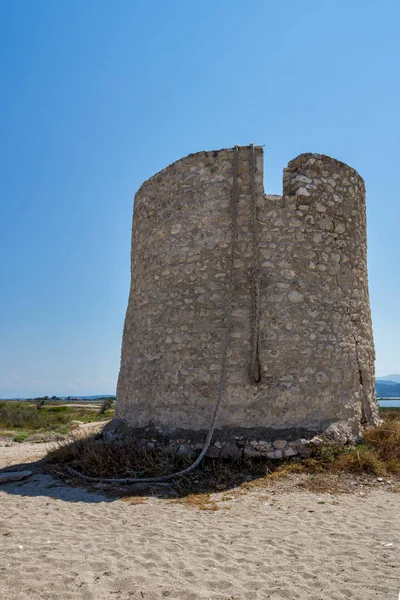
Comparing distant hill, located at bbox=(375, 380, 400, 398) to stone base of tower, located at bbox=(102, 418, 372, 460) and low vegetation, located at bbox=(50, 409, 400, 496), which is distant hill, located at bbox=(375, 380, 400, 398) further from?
stone base of tower, located at bbox=(102, 418, 372, 460)

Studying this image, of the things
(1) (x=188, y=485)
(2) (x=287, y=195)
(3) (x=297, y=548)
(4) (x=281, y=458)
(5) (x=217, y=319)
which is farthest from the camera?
(2) (x=287, y=195)

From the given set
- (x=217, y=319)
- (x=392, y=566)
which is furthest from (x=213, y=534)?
(x=217, y=319)

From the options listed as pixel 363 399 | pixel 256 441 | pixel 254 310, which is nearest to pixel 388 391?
pixel 363 399

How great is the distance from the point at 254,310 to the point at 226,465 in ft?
7.51

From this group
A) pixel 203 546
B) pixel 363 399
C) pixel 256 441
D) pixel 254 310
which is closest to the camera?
pixel 203 546

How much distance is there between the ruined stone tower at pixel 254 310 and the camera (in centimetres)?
682

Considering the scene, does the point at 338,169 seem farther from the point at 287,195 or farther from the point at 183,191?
the point at 183,191

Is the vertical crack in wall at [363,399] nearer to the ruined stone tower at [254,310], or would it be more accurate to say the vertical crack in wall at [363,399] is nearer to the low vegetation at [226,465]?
the ruined stone tower at [254,310]

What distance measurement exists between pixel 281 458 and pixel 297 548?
98.5 inches

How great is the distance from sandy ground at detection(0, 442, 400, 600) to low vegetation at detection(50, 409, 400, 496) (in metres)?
0.39

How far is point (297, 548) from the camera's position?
399cm

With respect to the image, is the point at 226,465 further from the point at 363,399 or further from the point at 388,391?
the point at 388,391

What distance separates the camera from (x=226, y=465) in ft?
20.7

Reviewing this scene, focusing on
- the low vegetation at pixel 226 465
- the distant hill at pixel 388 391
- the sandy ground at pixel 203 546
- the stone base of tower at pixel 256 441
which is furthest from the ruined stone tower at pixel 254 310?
the distant hill at pixel 388 391
